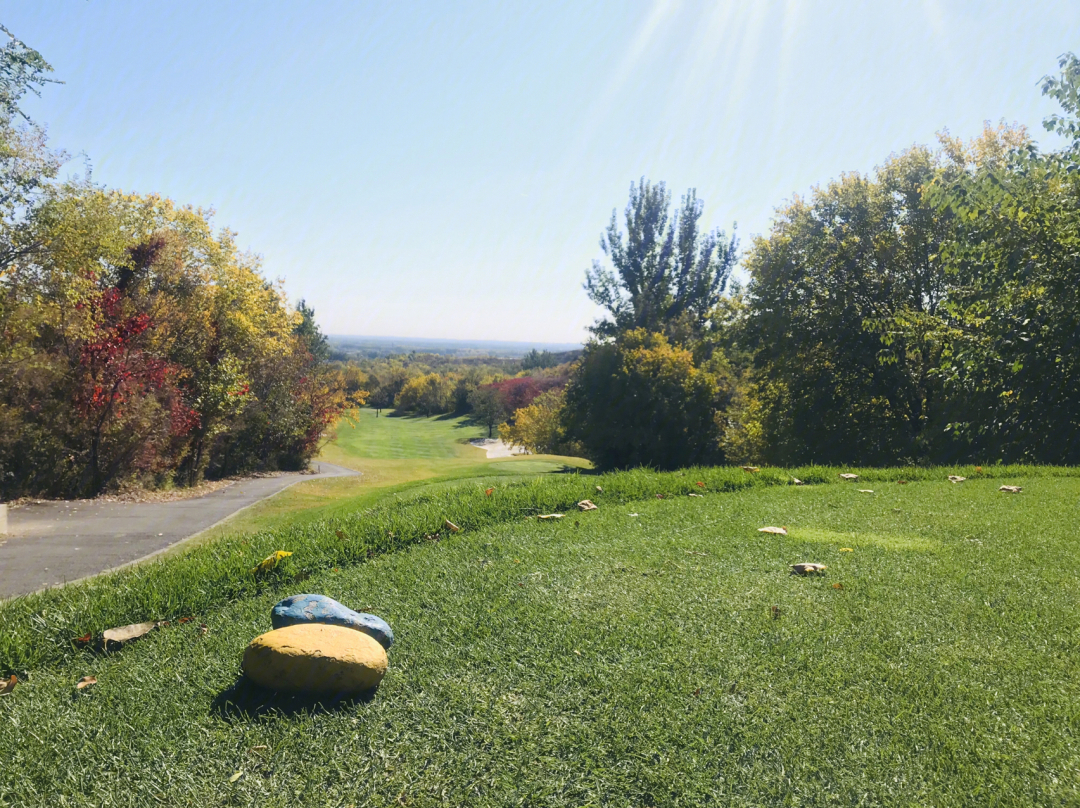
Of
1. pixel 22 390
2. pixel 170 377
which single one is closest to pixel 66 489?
pixel 22 390

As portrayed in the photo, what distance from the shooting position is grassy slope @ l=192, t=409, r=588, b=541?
1169cm

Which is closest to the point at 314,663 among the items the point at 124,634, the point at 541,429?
the point at 124,634

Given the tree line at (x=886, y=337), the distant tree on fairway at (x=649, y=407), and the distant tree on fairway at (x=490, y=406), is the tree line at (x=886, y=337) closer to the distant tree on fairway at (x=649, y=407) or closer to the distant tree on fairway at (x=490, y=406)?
the distant tree on fairway at (x=649, y=407)

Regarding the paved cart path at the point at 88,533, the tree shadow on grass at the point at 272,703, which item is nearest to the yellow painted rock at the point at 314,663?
the tree shadow on grass at the point at 272,703

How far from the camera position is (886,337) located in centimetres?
860

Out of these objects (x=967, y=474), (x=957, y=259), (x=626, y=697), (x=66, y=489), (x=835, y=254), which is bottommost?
(x=66, y=489)

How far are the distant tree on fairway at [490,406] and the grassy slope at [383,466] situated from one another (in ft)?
5.57

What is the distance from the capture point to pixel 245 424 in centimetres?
2131

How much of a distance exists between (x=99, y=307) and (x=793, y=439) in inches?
668

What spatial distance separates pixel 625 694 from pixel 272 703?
145 centimetres

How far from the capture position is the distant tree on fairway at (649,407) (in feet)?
68.8

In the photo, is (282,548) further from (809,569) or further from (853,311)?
(853,311)

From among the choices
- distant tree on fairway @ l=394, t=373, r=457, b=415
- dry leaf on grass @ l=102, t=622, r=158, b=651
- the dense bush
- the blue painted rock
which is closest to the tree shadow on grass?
the blue painted rock

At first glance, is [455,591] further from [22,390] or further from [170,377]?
[170,377]
